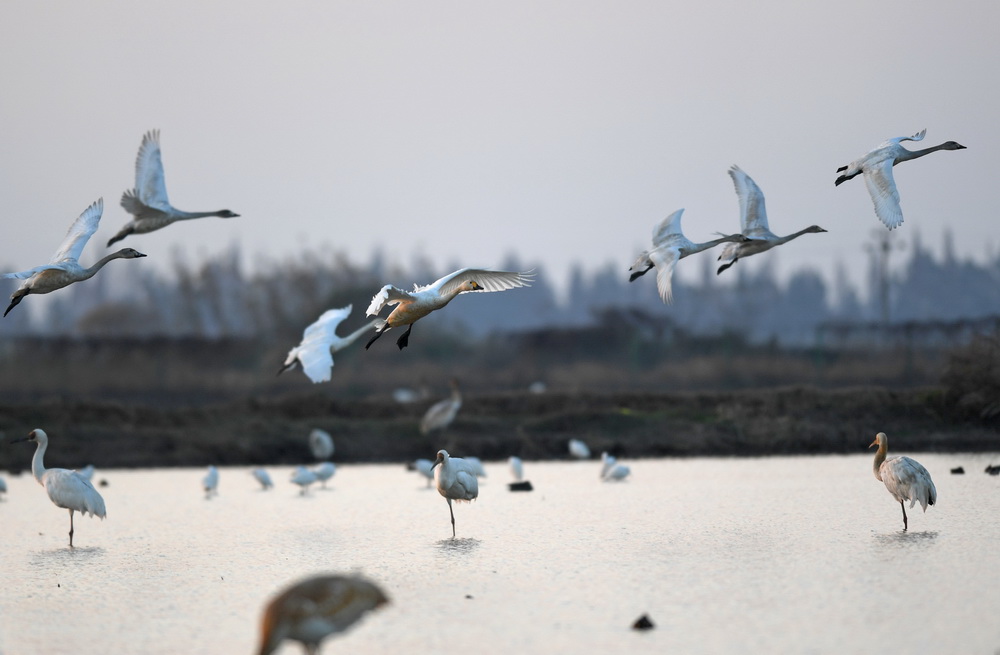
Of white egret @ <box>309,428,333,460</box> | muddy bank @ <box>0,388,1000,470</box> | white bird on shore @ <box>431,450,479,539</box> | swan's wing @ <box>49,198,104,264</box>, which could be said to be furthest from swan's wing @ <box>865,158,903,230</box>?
white egret @ <box>309,428,333,460</box>

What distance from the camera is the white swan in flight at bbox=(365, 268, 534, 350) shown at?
43.6 feet

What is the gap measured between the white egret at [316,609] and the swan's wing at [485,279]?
5939 millimetres

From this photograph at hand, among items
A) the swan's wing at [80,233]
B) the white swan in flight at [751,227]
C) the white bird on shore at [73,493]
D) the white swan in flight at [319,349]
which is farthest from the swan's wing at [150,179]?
the white swan in flight at [751,227]

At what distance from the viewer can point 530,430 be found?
28781 mm

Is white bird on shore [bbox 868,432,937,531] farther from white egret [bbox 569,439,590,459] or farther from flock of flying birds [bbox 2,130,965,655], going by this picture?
white egret [bbox 569,439,590,459]

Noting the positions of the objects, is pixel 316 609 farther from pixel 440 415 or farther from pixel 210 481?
pixel 440 415

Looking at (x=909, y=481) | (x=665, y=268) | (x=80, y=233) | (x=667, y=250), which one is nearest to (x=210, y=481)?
(x=80, y=233)

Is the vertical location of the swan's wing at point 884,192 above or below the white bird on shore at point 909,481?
above

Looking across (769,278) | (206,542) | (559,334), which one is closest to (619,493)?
(206,542)

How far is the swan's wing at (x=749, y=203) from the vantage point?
1432cm

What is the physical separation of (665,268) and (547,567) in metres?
3.17

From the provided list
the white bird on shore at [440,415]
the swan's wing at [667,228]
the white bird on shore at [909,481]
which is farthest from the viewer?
the white bird on shore at [440,415]

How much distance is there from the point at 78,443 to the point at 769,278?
124m

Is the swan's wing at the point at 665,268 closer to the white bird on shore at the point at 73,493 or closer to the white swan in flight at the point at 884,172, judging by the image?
the white swan in flight at the point at 884,172
